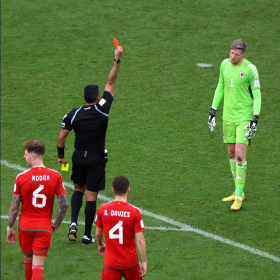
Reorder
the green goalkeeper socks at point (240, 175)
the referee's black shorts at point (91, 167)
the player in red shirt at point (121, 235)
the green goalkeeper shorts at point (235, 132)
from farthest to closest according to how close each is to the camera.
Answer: the green goalkeeper socks at point (240, 175) → the green goalkeeper shorts at point (235, 132) → the referee's black shorts at point (91, 167) → the player in red shirt at point (121, 235)

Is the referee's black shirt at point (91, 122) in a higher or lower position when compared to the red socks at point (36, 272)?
higher

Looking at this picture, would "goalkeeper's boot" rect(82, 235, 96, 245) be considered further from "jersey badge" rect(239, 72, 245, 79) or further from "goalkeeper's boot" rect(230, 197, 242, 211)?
"jersey badge" rect(239, 72, 245, 79)

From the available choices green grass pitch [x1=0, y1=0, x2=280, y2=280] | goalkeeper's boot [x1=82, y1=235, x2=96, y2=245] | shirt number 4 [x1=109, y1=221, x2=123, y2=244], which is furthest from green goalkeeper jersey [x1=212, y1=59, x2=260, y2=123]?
shirt number 4 [x1=109, y1=221, x2=123, y2=244]

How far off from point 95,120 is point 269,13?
13.0 metres

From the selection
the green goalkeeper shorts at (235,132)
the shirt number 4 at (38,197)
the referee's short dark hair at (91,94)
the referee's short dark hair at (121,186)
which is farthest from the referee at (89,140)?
the green goalkeeper shorts at (235,132)

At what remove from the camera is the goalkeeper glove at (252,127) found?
721 cm

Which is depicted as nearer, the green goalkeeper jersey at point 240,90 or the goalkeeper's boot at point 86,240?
the goalkeeper's boot at point 86,240

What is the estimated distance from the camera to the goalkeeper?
7.24 meters

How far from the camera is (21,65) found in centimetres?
1452

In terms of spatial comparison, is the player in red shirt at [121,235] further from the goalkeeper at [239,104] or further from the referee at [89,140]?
the goalkeeper at [239,104]

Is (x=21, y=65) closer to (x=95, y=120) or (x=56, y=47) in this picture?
(x=56, y=47)

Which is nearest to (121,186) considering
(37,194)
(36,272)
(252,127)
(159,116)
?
(37,194)

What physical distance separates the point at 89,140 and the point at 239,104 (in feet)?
8.33

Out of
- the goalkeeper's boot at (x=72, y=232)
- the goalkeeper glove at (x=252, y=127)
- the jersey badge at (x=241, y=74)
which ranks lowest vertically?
the goalkeeper's boot at (x=72, y=232)
